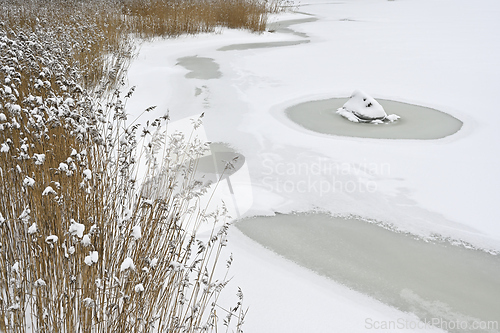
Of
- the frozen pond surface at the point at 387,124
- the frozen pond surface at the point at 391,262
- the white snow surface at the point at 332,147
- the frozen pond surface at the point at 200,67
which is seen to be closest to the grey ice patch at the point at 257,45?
the white snow surface at the point at 332,147

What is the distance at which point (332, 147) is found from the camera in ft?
14.3

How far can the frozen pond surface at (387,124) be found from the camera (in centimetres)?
479

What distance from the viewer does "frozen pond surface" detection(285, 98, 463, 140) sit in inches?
189

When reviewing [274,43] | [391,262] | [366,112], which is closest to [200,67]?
[274,43]

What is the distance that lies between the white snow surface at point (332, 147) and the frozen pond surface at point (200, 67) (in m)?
0.15

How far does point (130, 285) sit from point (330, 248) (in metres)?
1.61

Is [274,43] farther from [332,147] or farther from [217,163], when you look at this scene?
[217,163]

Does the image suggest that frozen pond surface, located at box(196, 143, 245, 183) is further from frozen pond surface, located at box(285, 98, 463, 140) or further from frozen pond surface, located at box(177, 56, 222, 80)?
frozen pond surface, located at box(177, 56, 222, 80)

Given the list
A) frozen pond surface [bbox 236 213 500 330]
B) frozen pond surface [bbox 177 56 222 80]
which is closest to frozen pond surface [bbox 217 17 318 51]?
Result: frozen pond surface [bbox 177 56 222 80]

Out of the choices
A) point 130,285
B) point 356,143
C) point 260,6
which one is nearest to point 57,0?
point 260,6

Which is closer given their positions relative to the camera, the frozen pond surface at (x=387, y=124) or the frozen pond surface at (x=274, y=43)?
the frozen pond surface at (x=387, y=124)

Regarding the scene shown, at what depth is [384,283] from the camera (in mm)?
2486

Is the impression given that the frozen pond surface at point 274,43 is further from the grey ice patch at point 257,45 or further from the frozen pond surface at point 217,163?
the frozen pond surface at point 217,163

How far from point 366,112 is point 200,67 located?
12.2 feet
